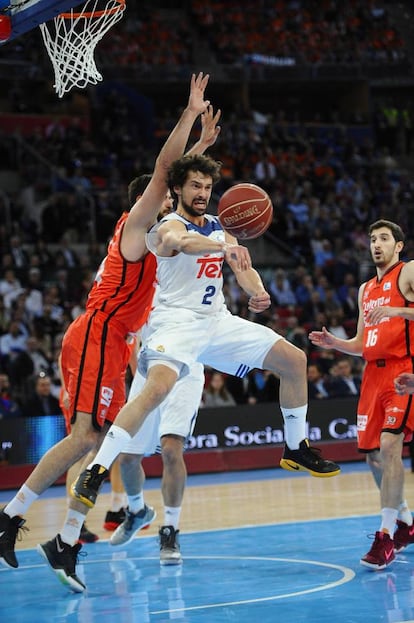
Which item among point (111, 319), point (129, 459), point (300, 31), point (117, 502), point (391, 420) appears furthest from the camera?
point (300, 31)

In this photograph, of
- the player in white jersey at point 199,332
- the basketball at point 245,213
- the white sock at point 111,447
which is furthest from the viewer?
the basketball at point 245,213

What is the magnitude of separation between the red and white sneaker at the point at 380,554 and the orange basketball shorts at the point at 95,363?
77.5 inches

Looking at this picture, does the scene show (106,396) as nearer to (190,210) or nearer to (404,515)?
(190,210)

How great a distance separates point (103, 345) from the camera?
6.81 metres

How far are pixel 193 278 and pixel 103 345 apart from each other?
2.44ft

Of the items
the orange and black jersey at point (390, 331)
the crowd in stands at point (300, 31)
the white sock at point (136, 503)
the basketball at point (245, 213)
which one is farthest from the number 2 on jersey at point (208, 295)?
the crowd in stands at point (300, 31)

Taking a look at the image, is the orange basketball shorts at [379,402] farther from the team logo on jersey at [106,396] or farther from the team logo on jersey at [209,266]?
the team logo on jersey at [106,396]

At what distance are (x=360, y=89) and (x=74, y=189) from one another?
1241 centimetres

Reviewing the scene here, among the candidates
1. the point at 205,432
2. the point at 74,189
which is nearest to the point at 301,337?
the point at 205,432

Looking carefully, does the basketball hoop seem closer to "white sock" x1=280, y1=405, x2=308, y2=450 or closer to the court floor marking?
"white sock" x1=280, y1=405, x2=308, y2=450

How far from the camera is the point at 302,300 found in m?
17.6

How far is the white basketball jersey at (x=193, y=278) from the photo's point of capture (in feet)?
22.2

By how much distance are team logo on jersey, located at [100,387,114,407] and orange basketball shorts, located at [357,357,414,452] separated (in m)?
1.88

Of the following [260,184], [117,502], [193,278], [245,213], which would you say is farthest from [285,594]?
[260,184]
